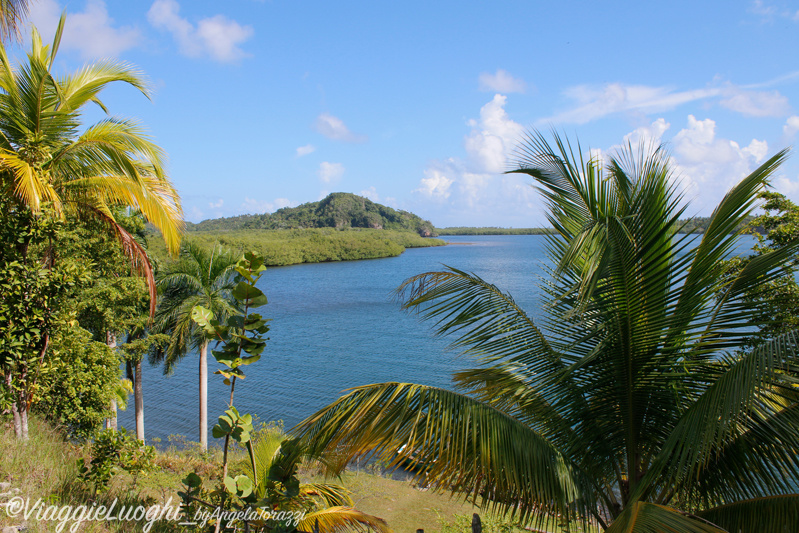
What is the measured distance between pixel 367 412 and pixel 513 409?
1698 millimetres

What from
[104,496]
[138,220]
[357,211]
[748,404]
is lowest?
[104,496]

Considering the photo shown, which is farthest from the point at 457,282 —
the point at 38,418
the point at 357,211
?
the point at 357,211

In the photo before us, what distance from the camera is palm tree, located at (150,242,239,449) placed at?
603 inches

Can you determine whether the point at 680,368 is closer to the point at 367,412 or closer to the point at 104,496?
the point at 367,412

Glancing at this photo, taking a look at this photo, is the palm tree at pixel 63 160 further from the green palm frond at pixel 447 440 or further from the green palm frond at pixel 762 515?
the green palm frond at pixel 762 515

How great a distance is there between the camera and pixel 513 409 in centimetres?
468

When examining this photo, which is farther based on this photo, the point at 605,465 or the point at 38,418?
the point at 38,418

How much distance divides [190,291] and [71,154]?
32.4 feet

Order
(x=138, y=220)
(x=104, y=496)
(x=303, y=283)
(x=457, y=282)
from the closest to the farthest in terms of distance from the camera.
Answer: (x=457, y=282), (x=104, y=496), (x=138, y=220), (x=303, y=283)

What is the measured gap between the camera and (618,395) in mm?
4098

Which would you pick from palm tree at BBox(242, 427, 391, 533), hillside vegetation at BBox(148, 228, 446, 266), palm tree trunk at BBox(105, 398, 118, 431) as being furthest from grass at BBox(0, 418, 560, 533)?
hillside vegetation at BBox(148, 228, 446, 266)

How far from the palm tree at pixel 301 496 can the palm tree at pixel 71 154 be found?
2.45 metres

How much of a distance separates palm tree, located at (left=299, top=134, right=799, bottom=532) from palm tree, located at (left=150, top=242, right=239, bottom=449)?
12392 mm

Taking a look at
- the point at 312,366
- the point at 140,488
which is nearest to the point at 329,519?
the point at 140,488
